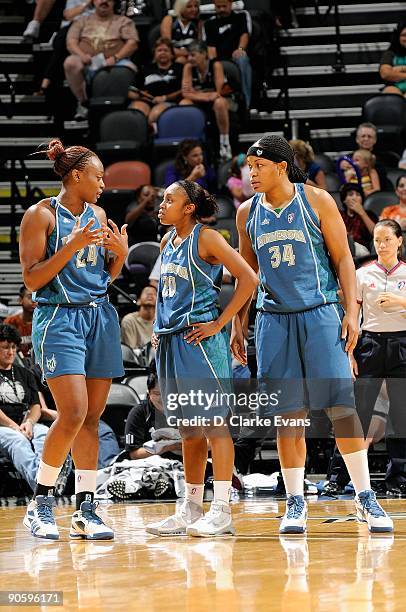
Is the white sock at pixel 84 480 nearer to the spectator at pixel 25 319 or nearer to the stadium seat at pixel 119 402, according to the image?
the stadium seat at pixel 119 402

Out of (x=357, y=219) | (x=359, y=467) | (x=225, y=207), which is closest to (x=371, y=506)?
(x=359, y=467)

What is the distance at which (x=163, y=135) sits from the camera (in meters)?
11.5

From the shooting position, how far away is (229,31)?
1227 centimetres

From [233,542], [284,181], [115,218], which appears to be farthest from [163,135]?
[233,542]

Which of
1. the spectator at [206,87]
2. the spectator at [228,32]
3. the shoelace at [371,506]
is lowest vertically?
the shoelace at [371,506]

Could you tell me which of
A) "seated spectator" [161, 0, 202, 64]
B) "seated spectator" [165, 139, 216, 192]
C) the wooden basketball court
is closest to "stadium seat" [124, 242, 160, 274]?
"seated spectator" [165, 139, 216, 192]

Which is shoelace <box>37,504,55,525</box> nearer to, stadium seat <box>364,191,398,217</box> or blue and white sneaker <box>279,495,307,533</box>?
blue and white sneaker <box>279,495,307,533</box>

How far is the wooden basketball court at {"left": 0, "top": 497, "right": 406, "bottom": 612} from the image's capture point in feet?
10.6

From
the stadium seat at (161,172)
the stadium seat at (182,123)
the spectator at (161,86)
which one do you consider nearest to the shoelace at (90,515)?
the stadium seat at (161,172)

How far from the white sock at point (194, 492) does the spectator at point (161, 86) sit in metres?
7.24

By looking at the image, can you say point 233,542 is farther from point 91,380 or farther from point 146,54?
point 146,54

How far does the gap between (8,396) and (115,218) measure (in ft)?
11.1

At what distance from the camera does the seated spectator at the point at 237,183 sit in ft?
34.2

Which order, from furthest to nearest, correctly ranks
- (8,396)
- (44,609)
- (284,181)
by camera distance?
(8,396), (284,181), (44,609)
